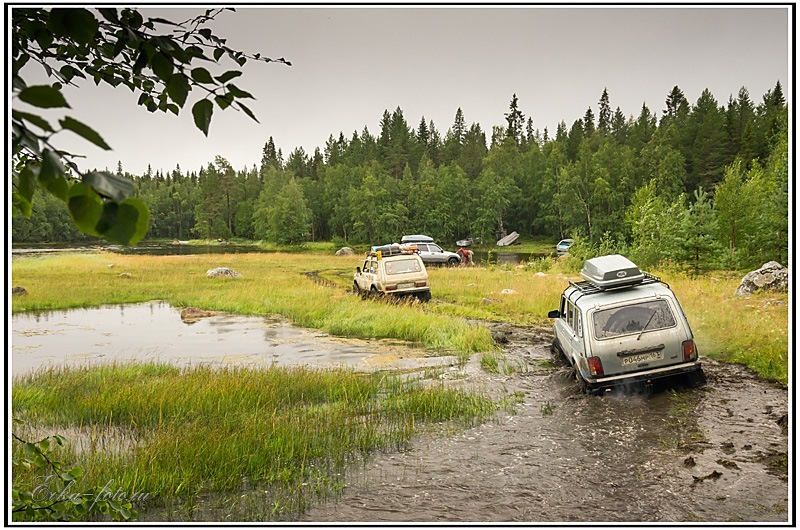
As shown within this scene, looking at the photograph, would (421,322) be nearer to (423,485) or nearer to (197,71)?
(423,485)

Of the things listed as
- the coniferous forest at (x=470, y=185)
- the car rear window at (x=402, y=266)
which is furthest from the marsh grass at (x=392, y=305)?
the coniferous forest at (x=470, y=185)

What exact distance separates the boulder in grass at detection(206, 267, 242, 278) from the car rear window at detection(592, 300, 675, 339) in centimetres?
2132

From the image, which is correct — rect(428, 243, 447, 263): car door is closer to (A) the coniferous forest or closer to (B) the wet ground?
(A) the coniferous forest

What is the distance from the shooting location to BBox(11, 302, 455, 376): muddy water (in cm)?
1195

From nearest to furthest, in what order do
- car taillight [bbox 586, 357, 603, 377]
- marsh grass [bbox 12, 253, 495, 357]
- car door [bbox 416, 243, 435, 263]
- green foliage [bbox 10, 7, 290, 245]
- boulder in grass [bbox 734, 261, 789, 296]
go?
green foliage [bbox 10, 7, 290, 245]
car taillight [bbox 586, 357, 603, 377]
marsh grass [bbox 12, 253, 495, 357]
boulder in grass [bbox 734, 261, 789, 296]
car door [bbox 416, 243, 435, 263]

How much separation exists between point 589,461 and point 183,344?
10.6 meters

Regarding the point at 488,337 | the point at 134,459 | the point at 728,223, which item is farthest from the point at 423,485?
the point at 728,223

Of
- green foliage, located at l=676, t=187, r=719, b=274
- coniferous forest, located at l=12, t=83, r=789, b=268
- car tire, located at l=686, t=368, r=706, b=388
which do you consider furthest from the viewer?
coniferous forest, located at l=12, t=83, r=789, b=268

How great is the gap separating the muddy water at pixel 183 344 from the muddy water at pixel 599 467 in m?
4.37

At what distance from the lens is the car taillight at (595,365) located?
7.82 m

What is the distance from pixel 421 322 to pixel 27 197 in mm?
13790

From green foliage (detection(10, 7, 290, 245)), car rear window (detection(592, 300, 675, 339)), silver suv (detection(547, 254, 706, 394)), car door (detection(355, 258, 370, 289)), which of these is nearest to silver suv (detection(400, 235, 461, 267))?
car door (detection(355, 258, 370, 289))

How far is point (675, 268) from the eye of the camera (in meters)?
18.6

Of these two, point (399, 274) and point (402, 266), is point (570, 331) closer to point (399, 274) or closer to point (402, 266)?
point (399, 274)
